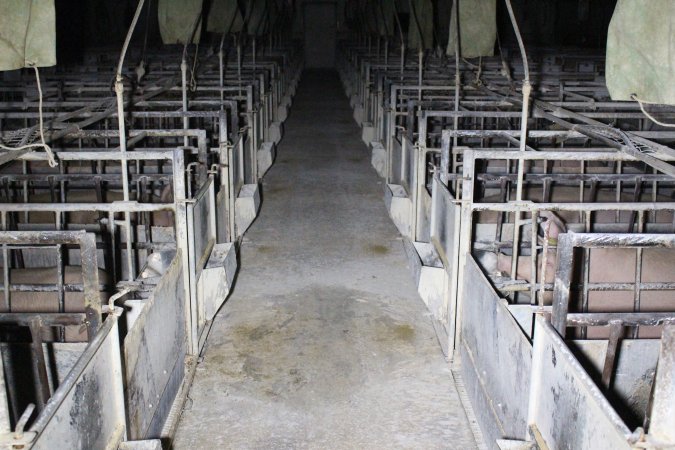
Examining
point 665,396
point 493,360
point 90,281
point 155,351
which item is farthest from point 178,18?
point 665,396

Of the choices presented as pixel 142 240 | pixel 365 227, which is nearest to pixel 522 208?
pixel 142 240

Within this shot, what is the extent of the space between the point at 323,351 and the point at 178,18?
14.0 feet

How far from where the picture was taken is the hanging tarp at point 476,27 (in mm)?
6773

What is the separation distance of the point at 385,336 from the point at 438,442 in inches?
59.1

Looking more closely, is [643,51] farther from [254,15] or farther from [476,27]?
[254,15]

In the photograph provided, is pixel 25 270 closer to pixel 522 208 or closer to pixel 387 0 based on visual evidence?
pixel 522 208

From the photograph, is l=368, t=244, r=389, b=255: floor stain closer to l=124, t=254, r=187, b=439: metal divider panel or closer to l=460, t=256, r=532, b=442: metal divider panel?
l=460, t=256, r=532, b=442: metal divider panel

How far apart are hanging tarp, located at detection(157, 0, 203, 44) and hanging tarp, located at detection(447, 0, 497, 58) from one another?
2756 millimetres

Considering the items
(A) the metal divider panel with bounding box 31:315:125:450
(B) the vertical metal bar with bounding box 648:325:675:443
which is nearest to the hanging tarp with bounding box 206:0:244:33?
(A) the metal divider panel with bounding box 31:315:125:450

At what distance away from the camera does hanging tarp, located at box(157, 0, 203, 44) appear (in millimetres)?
7430

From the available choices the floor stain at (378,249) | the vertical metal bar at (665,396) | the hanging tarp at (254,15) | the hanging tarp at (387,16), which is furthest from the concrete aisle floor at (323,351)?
the hanging tarp at (387,16)

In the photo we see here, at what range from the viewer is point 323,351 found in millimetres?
5203

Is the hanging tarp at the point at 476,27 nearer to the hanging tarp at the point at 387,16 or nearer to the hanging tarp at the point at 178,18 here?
the hanging tarp at the point at 178,18

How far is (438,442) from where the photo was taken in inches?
159
